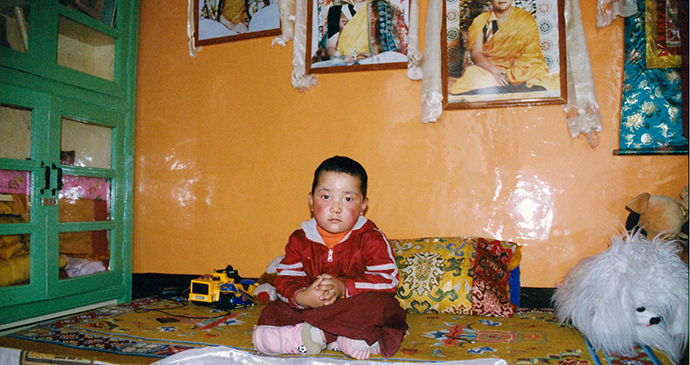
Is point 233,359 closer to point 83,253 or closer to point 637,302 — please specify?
point 637,302

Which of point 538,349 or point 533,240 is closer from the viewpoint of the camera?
point 538,349

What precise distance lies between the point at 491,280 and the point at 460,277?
163 millimetres

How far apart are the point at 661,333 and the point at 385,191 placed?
1.46 meters

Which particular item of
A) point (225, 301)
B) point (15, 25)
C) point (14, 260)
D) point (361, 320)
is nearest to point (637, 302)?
point (361, 320)

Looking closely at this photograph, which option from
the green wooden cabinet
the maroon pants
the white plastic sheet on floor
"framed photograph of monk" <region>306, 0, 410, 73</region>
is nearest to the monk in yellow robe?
"framed photograph of monk" <region>306, 0, 410, 73</region>

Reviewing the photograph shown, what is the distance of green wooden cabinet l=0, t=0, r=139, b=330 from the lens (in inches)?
93.4

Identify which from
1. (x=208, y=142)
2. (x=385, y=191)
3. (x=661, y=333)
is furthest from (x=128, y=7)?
(x=661, y=333)

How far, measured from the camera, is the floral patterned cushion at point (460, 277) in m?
2.15

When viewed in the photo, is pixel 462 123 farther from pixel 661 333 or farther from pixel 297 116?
pixel 661 333

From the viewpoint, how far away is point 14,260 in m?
2.35

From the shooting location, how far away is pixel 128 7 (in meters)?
3.06

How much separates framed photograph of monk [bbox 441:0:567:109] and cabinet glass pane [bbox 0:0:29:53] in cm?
235

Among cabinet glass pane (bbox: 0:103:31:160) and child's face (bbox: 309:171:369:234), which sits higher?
cabinet glass pane (bbox: 0:103:31:160)

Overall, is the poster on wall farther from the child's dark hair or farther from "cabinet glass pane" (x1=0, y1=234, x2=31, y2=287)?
"cabinet glass pane" (x1=0, y1=234, x2=31, y2=287)
